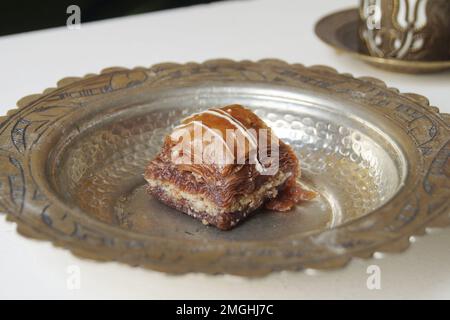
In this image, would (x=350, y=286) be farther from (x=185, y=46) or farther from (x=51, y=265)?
(x=185, y=46)

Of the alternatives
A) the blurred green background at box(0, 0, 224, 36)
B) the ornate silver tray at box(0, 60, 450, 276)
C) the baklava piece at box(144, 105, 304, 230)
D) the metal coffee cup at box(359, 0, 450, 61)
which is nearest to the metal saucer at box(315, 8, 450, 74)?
the metal coffee cup at box(359, 0, 450, 61)

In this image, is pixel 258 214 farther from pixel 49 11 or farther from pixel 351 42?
pixel 49 11

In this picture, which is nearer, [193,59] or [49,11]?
[193,59]

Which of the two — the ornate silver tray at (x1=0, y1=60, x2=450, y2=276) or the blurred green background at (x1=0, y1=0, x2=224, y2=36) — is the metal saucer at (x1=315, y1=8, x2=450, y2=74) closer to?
the ornate silver tray at (x1=0, y1=60, x2=450, y2=276)

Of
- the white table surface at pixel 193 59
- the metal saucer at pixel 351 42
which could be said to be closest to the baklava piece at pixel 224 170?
the white table surface at pixel 193 59

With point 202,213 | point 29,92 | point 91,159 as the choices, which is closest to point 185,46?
point 29,92

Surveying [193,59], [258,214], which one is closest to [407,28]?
[193,59]
